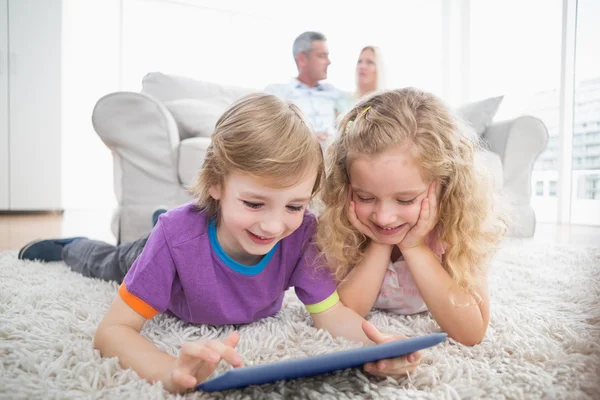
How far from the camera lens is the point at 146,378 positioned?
0.63m

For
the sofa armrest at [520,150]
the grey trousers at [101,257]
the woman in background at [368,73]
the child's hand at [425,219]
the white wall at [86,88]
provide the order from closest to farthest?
the child's hand at [425,219]
the grey trousers at [101,257]
the sofa armrest at [520,150]
the woman in background at [368,73]
the white wall at [86,88]

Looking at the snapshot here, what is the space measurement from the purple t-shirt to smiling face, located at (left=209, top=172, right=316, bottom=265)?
79 mm

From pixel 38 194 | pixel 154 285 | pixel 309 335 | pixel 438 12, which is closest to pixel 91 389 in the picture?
pixel 154 285

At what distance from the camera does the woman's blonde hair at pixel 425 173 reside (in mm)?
825

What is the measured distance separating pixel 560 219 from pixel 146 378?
4.05m

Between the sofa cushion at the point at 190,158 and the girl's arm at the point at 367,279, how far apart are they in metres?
1.09

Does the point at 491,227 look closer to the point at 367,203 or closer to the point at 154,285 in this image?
the point at 367,203

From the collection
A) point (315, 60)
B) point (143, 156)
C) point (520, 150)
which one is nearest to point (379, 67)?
point (315, 60)

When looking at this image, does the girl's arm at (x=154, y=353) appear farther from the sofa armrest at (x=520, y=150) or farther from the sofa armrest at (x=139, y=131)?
the sofa armrest at (x=520, y=150)

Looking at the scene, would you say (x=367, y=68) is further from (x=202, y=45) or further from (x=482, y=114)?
(x=202, y=45)

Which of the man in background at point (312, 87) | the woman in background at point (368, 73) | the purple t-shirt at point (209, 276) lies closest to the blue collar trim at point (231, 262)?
the purple t-shirt at point (209, 276)

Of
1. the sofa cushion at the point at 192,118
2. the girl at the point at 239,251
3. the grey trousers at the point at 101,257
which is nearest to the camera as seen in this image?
the girl at the point at 239,251

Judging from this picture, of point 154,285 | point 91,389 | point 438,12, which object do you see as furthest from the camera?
point 438,12

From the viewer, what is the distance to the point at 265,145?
2.44ft
